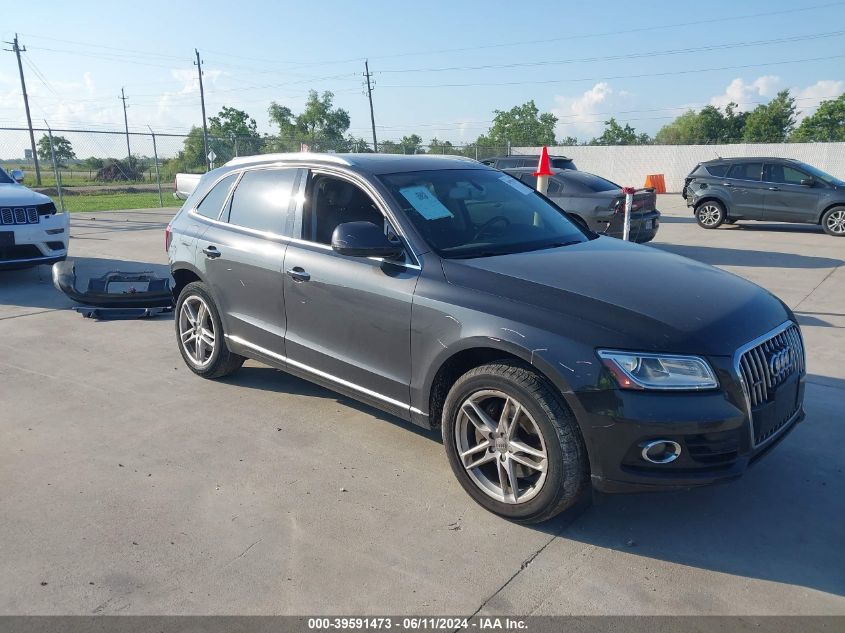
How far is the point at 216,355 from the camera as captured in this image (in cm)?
532

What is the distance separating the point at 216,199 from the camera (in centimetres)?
539

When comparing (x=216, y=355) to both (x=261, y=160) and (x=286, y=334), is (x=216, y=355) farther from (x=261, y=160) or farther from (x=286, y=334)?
(x=261, y=160)

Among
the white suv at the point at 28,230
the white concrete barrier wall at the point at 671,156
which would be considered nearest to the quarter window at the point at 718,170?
the white suv at the point at 28,230

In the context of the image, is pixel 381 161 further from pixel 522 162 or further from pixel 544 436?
pixel 522 162

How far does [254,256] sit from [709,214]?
13.7 m

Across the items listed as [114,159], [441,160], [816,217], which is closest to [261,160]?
[441,160]

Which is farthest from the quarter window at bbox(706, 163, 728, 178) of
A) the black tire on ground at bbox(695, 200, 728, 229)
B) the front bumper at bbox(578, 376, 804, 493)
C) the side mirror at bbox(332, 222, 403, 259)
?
the front bumper at bbox(578, 376, 804, 493)

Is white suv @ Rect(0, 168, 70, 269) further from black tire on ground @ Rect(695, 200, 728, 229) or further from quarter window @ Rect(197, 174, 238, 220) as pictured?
black tire on ground @ Rect(695, 200, 728, 229)

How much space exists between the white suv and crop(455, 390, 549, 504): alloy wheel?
7816 mm

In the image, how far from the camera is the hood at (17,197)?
8.96 m

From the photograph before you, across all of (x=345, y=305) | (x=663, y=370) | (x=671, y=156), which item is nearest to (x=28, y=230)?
(x=345, y=305)

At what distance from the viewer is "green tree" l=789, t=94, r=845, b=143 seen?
5562cm

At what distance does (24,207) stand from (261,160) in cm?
565

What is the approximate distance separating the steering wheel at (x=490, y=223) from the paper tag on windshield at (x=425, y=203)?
0.20m
